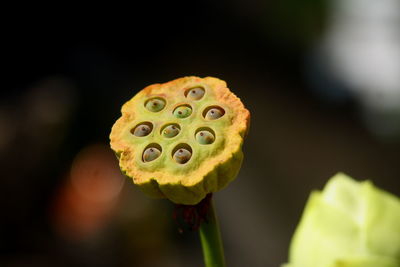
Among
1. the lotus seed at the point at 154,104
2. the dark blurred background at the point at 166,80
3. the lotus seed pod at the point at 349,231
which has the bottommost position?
the lotus seed pod at the point at 349,231

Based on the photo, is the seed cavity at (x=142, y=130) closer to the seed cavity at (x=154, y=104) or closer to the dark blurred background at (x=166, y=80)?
the seed cavity at (x=154, y=104)

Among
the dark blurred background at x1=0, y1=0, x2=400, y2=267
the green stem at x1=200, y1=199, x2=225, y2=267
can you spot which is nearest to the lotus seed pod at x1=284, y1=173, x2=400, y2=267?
the green stem at x1=200, y1=199, x2=225, y2=267

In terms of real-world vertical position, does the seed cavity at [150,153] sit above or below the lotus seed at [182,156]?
above

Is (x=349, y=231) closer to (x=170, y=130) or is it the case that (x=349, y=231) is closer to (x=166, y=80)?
(x=170, y=130)

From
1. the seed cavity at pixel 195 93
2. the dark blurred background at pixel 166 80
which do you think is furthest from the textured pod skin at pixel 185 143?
the dark blurred background at pixel 166 80

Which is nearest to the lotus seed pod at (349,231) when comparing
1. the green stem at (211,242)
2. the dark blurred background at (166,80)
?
the green stem at (211,242)

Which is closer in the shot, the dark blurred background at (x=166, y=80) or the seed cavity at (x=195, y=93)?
the seed cavity at (x=195, y=93)

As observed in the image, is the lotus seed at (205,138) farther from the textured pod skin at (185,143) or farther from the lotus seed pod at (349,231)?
the lotus seed pod at (349,231)
